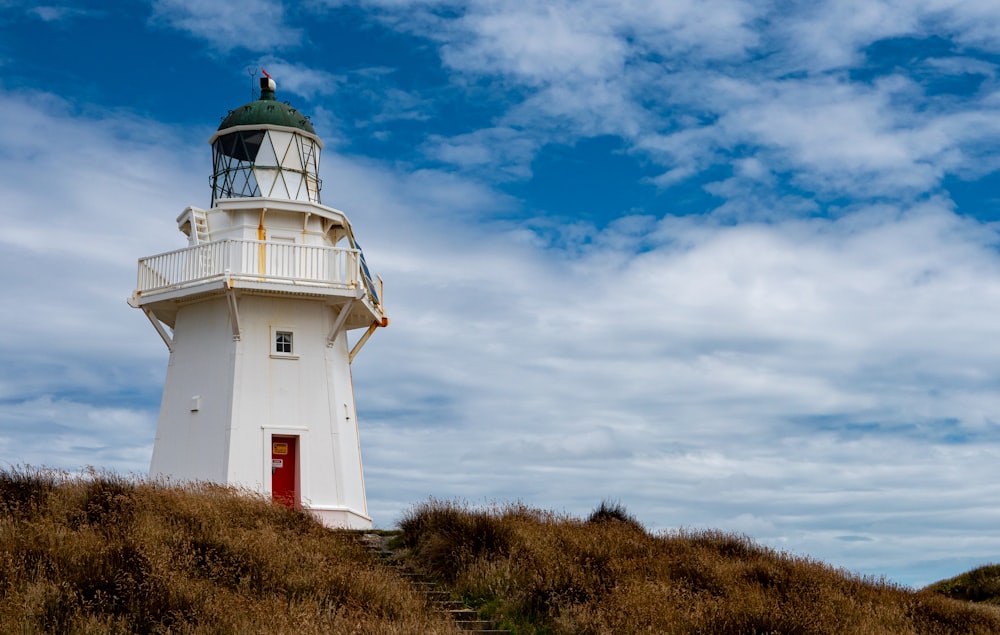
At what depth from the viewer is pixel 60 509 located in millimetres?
15062

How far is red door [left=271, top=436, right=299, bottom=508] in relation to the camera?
2155 cm

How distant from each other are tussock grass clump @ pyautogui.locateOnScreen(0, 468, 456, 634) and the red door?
437cm

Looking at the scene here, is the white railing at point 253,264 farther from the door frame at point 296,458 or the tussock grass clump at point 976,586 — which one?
the tussock grass clump at point 976,586

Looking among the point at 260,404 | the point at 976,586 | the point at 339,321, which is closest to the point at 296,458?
the point at 260,404

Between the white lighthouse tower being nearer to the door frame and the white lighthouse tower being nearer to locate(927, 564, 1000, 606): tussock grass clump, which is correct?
the door frame

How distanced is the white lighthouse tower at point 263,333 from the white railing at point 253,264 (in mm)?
27

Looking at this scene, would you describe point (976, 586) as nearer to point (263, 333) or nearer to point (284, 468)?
point (284, 468)

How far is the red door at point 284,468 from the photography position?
21.5m

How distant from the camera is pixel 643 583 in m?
15.4

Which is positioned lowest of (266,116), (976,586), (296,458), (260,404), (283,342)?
(976,586)

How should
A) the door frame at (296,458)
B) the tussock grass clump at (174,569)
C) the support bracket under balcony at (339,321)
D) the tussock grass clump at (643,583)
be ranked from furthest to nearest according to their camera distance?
the support bracket under balcony at (339,321) → the door frame at (296,458) → the tussock grass clump at (643,583) → the tussock grass clump at (174,569)

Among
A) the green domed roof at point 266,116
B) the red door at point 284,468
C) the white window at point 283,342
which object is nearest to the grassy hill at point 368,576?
the red door at point 284,468

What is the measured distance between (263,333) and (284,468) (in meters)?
2.85

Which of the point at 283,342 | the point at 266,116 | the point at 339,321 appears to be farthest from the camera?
the point at 266,116
